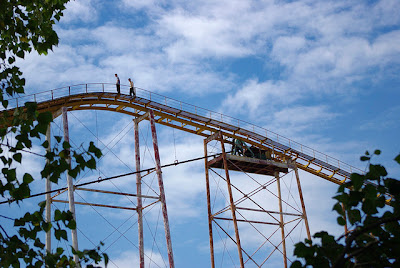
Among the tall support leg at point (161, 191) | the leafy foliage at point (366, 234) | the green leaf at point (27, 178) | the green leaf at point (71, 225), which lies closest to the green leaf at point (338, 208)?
the leafy foliage at point (366, 234)

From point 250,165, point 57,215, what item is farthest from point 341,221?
point 250,165

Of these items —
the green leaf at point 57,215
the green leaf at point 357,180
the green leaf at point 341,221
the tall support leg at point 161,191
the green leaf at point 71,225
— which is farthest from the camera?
the tall support leg at point 161,191

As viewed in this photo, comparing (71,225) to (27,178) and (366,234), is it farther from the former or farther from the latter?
(366,234)

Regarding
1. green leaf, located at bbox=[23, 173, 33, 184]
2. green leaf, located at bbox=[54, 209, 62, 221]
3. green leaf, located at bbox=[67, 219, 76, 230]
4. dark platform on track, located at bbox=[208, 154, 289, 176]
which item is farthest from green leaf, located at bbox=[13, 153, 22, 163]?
dark platform on track, located at bbox=[208, 154, 289, 176]

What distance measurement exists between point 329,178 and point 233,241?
9644 mm

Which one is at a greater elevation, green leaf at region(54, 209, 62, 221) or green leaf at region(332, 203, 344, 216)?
green leaf at region(54, 209, 62, 221)

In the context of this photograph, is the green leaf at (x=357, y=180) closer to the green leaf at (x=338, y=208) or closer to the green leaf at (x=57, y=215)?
the green leaf at (x=338, y=208)

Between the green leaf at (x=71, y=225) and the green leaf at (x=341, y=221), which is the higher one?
the green leaf at (x=71, y=225)

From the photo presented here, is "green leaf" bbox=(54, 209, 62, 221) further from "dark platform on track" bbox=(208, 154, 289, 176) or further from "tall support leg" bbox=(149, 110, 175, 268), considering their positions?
"dark platform on track" bbox=(208, 154, 289, 176)

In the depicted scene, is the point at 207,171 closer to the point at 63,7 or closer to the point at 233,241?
the point at 233,241

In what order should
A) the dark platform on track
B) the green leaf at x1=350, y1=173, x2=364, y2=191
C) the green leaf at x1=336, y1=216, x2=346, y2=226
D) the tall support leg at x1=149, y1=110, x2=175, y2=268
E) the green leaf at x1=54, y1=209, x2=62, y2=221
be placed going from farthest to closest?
the dark platform on track < the tall support leg at x1=149, y1=110, x2=175, y2=268 < the green leaf at x1=54, y1=209, x2=62, y2=221 < the green leaf at x1=336, y1=216, x2=346, y2=226 < the green leaf at x1=350, y1=173, x2=364, y2=191

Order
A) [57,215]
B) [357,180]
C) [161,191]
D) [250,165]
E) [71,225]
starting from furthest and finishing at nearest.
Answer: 1. [250,165]
2. [161,191]
3. [57,215]
4. [71,225]
5. [357,180]

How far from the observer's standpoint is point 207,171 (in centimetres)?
2791

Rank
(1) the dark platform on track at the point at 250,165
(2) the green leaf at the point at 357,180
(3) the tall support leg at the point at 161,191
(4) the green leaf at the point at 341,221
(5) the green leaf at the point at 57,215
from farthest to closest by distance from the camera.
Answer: (1) the dark platform on track at the point at 250,165, (3) the tall support leg at the point at 161,191, (5) the green leaf at the point at 57,215, (4) the green leaf at the point at 341,221, (2) the green leaf at the point at 357,180
